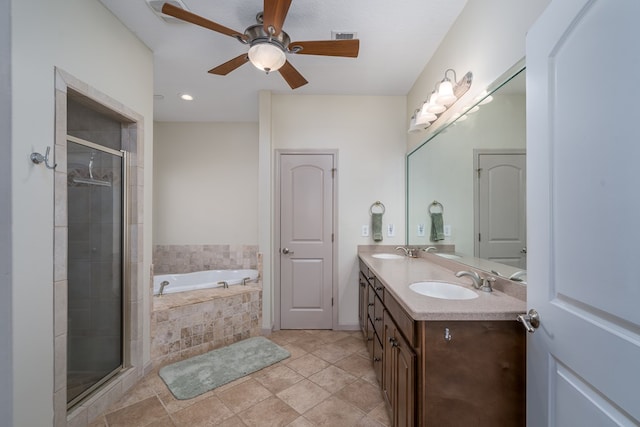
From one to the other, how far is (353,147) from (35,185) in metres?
2.58

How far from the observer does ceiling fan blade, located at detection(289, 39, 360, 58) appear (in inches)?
62.0

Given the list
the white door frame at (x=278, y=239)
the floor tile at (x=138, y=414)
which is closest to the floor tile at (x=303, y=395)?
the floor tile at (x=138, y=414)

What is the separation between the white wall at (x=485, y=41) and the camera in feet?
4.14

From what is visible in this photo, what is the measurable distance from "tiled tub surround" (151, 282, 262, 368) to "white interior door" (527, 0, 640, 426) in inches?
92.5

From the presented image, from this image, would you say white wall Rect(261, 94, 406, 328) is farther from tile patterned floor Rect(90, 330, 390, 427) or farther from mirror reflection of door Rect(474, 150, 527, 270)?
mirror reflection of door Rect(474, 150, 527, 270)

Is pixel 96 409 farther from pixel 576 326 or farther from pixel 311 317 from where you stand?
pixel 576 326

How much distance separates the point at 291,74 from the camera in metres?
1.89

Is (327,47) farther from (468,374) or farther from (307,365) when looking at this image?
(307,365)

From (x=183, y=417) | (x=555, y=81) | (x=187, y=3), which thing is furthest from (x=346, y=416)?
(x=187, y=3)

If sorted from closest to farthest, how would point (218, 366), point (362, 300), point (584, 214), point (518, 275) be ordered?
point (584, 214)
point (518, 275)
point (218, 366)
point (362, 300)

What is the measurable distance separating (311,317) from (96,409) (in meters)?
1.88

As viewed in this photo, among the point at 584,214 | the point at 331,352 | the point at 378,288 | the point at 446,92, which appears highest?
A: the point at 446,92

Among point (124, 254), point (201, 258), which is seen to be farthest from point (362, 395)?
point (201, 258)

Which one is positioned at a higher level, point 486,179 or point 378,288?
point 486,179
